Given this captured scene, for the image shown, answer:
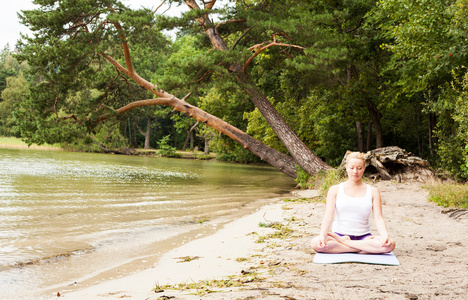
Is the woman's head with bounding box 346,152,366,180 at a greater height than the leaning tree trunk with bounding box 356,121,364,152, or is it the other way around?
the leaning tree trunk with bounding box 356,121,364,152

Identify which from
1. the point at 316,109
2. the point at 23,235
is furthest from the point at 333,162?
the point at 23,235

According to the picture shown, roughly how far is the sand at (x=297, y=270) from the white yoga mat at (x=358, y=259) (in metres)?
0.07

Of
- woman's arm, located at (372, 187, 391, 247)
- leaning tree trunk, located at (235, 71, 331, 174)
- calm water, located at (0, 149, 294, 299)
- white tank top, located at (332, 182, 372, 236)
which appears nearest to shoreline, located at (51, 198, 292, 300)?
calm water, located at (0, 149, 294, 299)

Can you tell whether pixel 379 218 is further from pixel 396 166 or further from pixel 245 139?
pixel 245 139

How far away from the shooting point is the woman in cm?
435

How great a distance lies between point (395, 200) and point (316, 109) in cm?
1111

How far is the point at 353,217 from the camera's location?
14.9 feet

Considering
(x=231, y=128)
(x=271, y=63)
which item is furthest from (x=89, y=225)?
(x=271, y=63)

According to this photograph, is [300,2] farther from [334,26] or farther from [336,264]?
[336,264]

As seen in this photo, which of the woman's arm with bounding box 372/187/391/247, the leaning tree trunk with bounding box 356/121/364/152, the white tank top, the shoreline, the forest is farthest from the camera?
the leaning tree trunk with bounding box 356/121/364/152

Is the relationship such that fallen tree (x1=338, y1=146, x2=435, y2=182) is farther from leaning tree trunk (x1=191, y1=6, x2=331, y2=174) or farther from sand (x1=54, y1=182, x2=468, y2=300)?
sand (x1=54, y1=182, x2=468, y2=300)

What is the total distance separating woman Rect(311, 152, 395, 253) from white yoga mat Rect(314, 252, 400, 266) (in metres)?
0.07

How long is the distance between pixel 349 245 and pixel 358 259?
286mm

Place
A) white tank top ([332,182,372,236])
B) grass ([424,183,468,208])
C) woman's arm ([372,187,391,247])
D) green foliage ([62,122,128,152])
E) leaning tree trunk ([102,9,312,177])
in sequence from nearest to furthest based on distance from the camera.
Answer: woman's arm ([372,187,391,247]) < white tank top ([332,182,372,236]) < grass ([424,183,468,208]) < leaning tree trunk ([102,9,312,177]) < green foliage ([62,122,128,152])
